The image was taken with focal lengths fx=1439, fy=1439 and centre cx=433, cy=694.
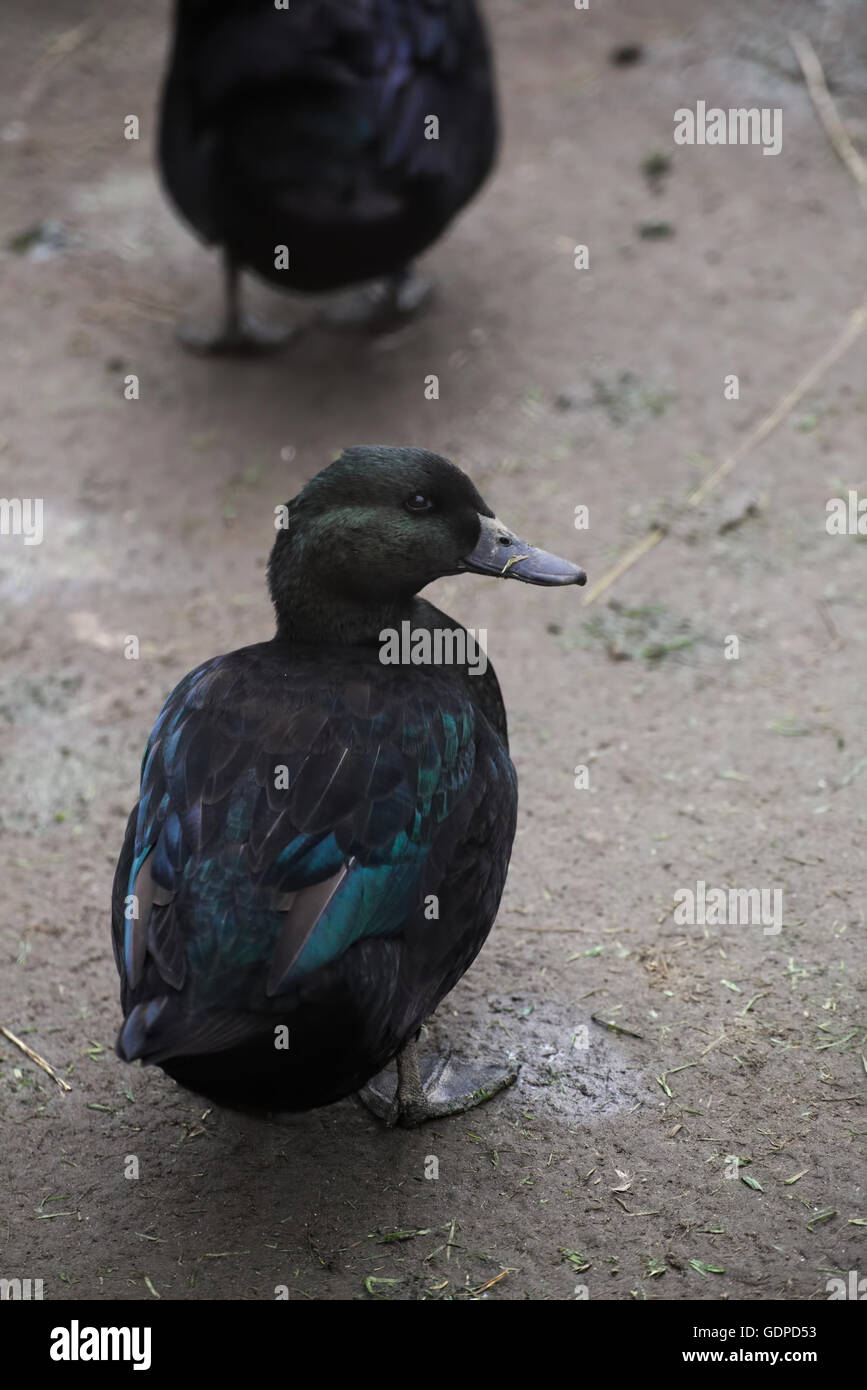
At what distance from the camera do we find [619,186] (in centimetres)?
769

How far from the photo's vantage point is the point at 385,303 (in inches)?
277

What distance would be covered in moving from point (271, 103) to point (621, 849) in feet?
11.8

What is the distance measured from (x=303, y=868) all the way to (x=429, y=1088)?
3.05 feet

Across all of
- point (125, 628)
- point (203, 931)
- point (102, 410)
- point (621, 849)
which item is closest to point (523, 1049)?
point (621, 849)

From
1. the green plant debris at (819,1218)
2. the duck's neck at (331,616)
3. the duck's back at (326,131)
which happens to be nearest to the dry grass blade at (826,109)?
the duck's back at (326,131)

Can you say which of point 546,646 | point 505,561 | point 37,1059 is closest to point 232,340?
point 546,646

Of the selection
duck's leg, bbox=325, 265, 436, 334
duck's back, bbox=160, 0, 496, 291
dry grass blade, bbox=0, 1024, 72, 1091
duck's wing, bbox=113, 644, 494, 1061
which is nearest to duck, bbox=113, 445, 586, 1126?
duck's wing, bbox=113, 644, 494, 1061

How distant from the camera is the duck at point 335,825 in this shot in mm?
3008

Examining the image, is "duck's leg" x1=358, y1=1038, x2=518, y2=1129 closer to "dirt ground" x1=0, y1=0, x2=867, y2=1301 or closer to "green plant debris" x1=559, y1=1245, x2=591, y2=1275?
"dirt ground" x1=0, y1=0, x2=867, y2=1301

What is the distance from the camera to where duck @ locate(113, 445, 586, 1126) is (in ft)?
9.87

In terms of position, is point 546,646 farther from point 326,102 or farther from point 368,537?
point 326,102

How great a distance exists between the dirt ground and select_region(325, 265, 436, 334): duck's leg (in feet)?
0.42

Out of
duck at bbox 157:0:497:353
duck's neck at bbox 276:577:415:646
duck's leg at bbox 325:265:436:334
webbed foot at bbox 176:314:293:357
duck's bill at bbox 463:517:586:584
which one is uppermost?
duck at bbox 157:0:497:353

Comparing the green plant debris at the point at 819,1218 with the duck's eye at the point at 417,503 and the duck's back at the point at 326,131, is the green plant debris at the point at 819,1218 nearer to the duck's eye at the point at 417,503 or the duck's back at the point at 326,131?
the duck's eye at the point at 417,503
